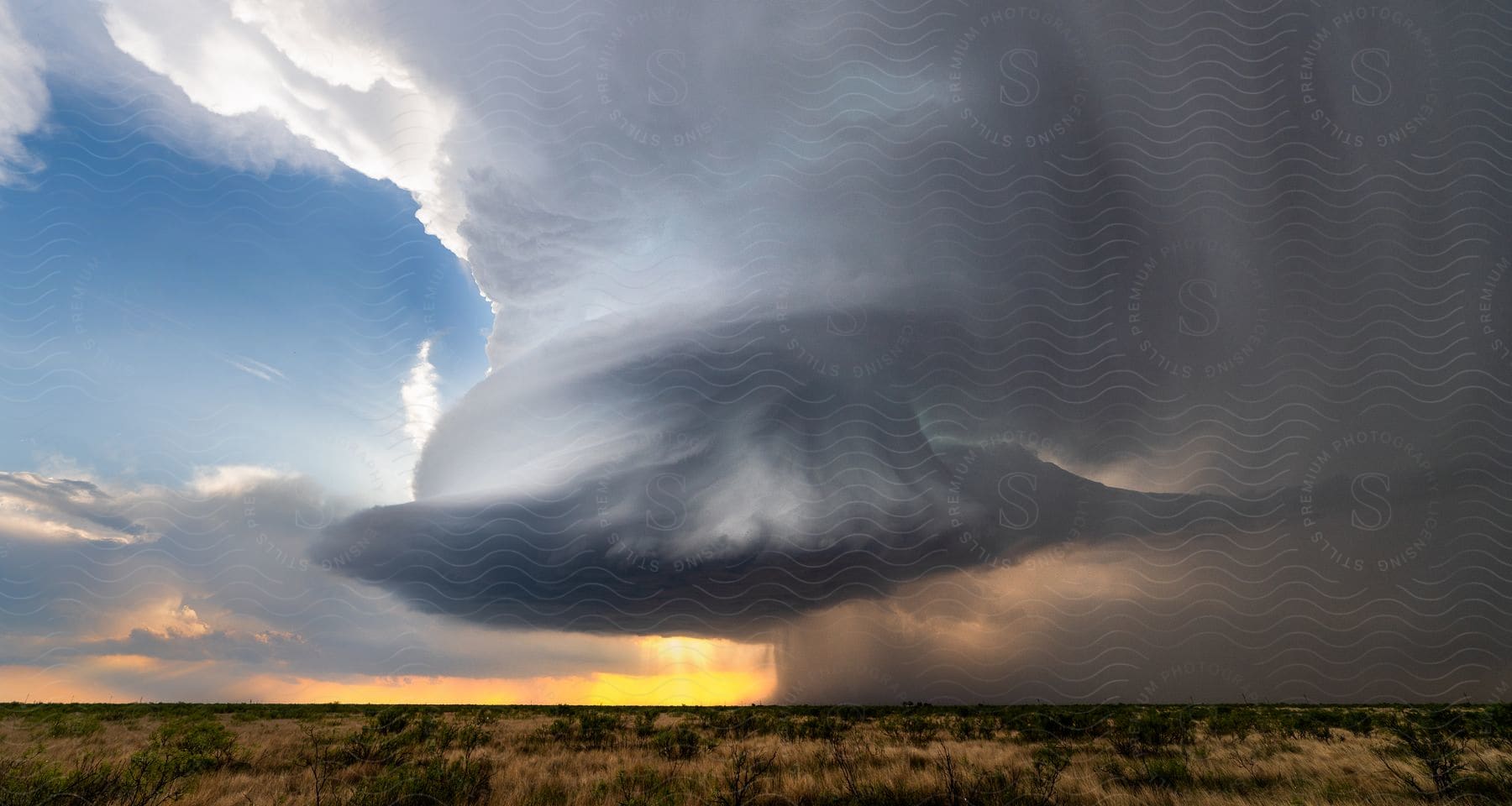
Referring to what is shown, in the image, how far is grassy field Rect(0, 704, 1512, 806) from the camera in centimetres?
1346

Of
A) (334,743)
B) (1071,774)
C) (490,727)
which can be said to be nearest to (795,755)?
(1071,774)

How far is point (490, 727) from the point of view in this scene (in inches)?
1267

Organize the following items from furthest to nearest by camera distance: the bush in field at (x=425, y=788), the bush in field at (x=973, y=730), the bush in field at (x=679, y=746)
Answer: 1. the bush in field at (x=973, y=730)
2. the bush in field at (x=679, y=746)
3. the bush in field at (x=425, y=788)

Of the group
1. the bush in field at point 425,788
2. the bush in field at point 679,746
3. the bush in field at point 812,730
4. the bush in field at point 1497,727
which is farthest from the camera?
the bush in field at point 812,730

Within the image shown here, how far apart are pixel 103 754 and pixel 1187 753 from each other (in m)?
32.4

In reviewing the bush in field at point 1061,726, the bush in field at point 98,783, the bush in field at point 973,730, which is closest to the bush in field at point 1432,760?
the bush in field at point 1061,726

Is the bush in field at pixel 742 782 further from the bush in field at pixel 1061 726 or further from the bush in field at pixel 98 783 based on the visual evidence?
the bush in field at pixel 1061 726

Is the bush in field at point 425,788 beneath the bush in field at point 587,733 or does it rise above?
above

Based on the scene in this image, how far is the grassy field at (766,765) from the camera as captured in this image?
13.5 meters

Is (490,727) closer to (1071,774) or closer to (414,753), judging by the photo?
(414,753)

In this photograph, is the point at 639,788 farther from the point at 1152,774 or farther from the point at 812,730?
the point at 812,730

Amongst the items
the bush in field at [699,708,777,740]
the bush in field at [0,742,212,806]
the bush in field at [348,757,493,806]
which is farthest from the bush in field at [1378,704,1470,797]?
the bush in field at [0,742,212,806]

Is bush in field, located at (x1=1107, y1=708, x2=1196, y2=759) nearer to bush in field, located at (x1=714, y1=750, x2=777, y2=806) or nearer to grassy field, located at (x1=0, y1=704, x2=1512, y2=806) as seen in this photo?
grassy field, located at (x1=0, y1=704, x2=1512, y2=806)

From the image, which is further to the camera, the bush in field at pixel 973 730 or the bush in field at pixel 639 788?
the bush in field at pixel 973 730
